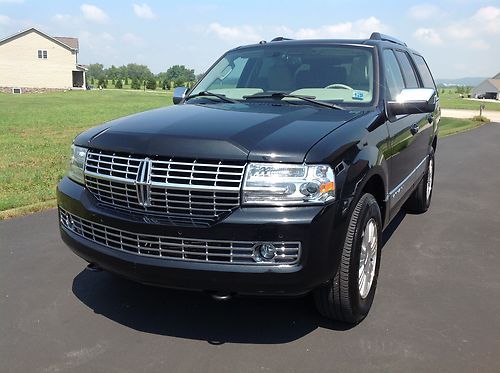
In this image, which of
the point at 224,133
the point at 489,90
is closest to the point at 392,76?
the point at 224,133

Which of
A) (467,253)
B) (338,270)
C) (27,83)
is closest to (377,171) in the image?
(338,270)

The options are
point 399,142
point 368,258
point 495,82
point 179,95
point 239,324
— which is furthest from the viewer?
point 495,82

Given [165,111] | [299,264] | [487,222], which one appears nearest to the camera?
[299,264]

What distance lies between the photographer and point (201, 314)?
11.9 feet

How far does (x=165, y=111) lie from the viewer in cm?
394

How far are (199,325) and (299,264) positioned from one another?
3.17ft

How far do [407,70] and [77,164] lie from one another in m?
A: 3.55

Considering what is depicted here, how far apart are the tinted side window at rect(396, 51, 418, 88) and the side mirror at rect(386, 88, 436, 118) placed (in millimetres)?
1205

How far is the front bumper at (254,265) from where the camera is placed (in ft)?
9.32

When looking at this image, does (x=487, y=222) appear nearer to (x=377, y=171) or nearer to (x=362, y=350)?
(x=377, y=171)

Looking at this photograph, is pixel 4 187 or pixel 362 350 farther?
pixel 4 187

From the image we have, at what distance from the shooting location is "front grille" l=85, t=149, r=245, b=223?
2898 mm

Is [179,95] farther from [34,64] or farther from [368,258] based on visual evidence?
[34,64]

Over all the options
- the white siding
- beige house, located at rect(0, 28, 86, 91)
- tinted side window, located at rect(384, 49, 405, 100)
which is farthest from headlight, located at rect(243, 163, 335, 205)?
the white siding
